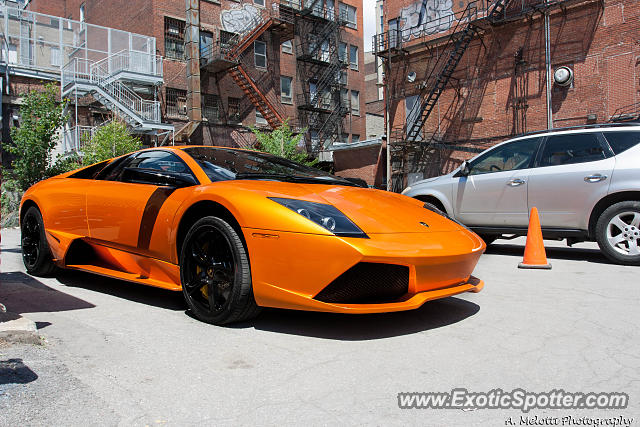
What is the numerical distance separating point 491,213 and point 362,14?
36.8 m

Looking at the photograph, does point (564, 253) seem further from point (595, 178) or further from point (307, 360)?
point (307, 360)

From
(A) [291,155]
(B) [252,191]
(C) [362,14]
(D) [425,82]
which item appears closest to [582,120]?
(D) [425,82]

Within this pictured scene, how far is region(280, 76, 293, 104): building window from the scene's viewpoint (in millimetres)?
33069

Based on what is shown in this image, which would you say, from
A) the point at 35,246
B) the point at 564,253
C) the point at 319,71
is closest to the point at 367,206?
the point at 35,246

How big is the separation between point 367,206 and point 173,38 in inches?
1085

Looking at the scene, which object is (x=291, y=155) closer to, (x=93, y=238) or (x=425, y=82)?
(x=425, y=82)

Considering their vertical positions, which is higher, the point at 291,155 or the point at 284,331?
the point at 291,155

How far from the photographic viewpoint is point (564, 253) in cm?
727

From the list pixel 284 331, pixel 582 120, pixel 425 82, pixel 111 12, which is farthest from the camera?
pixel 111 12

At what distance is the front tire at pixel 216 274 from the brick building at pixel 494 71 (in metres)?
18.6

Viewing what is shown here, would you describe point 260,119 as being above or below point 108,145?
above

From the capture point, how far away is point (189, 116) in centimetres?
2759

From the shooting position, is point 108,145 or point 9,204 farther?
point 108,145

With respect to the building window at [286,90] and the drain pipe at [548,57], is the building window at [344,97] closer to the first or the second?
the building window at [286,90]
